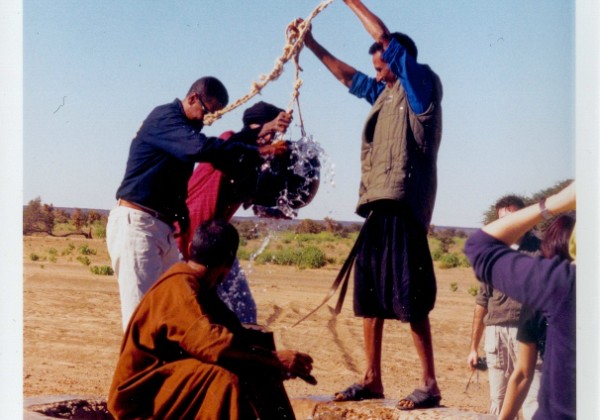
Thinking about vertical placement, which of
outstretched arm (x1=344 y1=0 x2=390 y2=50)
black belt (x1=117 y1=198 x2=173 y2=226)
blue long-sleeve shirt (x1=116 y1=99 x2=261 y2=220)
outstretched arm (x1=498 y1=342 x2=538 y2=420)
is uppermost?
outstretched arm (x1=344 y1=0 x2=390 y2=50)

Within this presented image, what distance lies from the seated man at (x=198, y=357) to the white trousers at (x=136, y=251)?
2.21ft

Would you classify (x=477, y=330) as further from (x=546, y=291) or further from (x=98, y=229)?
(x=98, y=229)

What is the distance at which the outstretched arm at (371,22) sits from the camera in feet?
13.5

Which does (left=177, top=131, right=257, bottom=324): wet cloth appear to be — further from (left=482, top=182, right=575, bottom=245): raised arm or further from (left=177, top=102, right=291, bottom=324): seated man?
(left=482, top=182, right=575, bottom=245): raised arm

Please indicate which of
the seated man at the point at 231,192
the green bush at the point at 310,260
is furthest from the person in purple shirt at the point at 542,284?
the green bush at the point at 310,260

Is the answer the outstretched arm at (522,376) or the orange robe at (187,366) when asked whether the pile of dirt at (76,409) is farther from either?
A: the outstretched arm at (522,376)

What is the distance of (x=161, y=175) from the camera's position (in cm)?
413

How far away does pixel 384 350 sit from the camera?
296 inches

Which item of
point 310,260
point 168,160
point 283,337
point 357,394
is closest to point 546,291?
point 357,394

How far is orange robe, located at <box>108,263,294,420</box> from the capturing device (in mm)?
3182

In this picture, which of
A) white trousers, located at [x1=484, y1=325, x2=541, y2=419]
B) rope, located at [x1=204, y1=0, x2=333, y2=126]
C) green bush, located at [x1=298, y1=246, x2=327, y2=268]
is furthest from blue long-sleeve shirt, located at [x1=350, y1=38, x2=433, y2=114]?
green bush, located at [x1=298, y1=246, x2=327, y2=268]

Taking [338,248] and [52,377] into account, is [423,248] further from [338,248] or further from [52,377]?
[338,248]

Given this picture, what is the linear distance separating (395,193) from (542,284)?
4.34 feet
